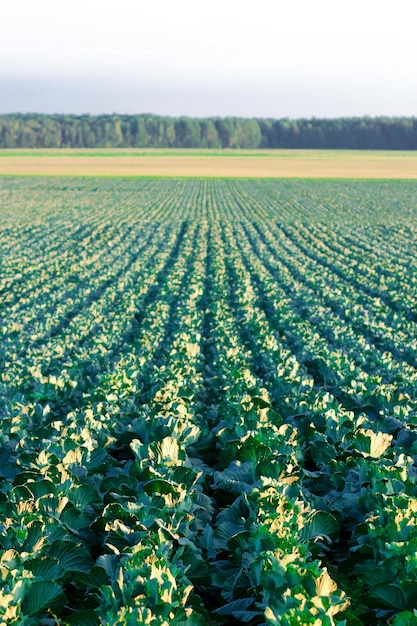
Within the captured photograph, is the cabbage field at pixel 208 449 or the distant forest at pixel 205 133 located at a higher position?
the distant forest at pixel 205 133

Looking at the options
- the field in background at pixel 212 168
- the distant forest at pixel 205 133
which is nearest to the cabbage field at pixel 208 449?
the field in background at pixel 212 168

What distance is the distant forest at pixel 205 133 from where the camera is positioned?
163250 millimetres

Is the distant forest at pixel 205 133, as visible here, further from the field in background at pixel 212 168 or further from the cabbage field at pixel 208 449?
the cabbage field at pixel 208 449

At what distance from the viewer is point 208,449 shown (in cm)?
801

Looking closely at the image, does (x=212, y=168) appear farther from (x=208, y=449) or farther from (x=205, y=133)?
(x=208, y=449)

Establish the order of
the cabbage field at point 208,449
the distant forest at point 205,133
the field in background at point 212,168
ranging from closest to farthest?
the cabbage field at point 208,449 → the field in background at point 212,168 → the distant forest at point 205,133

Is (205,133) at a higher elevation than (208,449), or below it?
higher

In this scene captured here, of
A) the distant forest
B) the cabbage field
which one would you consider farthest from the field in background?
the cabbage field

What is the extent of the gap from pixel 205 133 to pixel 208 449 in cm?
17038

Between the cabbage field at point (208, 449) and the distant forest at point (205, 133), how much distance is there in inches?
5943

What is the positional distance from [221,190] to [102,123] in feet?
382

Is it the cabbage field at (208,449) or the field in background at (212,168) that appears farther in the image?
the field in background at (212,168)

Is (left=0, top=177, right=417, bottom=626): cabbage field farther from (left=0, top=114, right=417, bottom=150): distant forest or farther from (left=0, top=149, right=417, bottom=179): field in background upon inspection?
(left=0, top=114, right=417, bottom=150): distant forest

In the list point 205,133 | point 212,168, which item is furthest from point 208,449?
point 205,133
